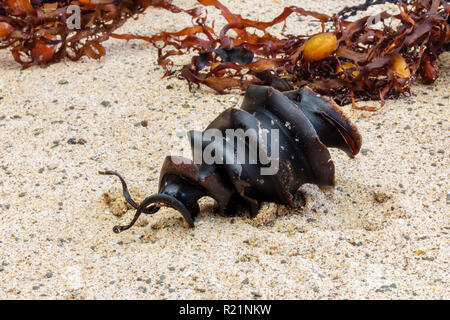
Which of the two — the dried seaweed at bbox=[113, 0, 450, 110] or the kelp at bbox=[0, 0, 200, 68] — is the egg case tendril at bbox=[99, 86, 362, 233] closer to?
the dried seaweed at bbox=[113, 0, 450, 110]

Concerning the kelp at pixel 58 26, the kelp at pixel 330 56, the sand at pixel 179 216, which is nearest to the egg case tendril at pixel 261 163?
the sand at pixel 179 216

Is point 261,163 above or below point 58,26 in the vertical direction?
above

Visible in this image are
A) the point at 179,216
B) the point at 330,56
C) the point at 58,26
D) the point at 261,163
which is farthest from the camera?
the point at 58,26

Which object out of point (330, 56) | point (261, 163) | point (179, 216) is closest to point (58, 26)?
point (330, 56)

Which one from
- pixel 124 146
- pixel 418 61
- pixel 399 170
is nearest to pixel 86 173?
pixel 124 146

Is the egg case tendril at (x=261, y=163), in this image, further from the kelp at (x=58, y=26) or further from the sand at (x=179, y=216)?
the kelp at (x=58, y=26)

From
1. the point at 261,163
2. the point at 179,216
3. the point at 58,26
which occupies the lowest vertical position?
the point at 58,26

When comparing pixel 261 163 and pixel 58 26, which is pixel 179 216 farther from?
pixel 58 26
